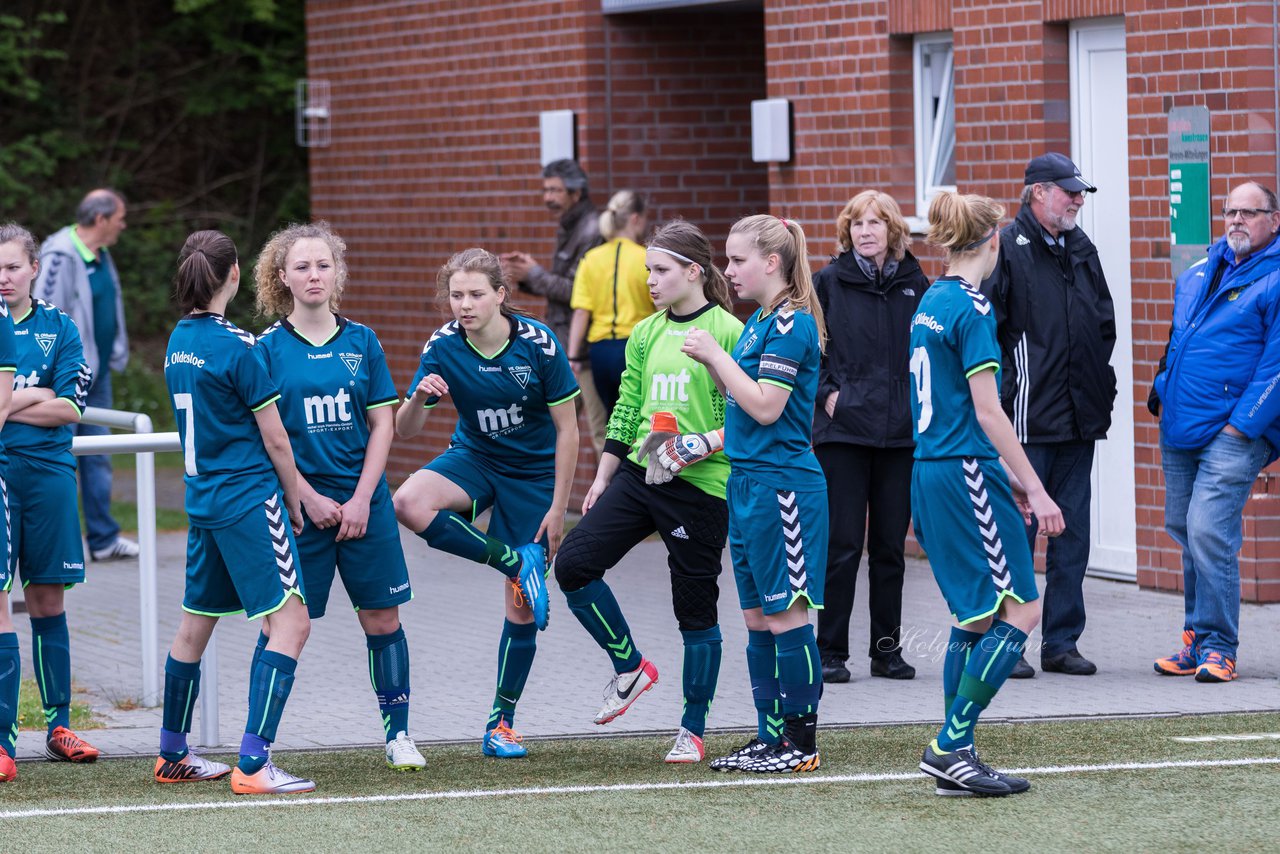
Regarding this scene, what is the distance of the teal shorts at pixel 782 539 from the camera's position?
6.36m

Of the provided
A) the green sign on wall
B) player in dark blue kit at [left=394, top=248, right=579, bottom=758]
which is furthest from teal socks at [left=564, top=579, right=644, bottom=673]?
the green sign on wall

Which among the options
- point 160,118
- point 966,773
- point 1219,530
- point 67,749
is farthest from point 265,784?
point 160,118

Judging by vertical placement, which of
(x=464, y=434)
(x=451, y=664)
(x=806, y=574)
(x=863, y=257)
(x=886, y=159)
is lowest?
(x=451, y=664)

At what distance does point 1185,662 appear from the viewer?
8.23 metres

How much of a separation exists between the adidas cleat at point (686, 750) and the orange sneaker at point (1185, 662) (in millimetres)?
2372

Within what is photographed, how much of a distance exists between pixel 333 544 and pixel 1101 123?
5369 millimetres

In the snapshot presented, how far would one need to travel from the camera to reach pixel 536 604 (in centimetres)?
697

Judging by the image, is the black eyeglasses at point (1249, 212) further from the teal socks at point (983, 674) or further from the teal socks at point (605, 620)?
the teal socks at point (605, 620)

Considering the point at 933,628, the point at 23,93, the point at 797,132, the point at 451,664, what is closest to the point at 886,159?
the point at 797,132

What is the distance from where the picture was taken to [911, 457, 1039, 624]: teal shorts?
6.05 metres

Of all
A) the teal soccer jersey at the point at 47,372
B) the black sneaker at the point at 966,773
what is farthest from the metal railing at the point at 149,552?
the black sneaker at the point at 966,773

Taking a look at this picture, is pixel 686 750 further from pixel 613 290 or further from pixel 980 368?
pixel 613 290

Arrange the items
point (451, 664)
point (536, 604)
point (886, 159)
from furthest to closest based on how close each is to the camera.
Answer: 1. point (886, 159)
2. point (451, 664)
3. point (536, 604)

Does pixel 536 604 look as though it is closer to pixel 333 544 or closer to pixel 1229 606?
pixel 333 544
